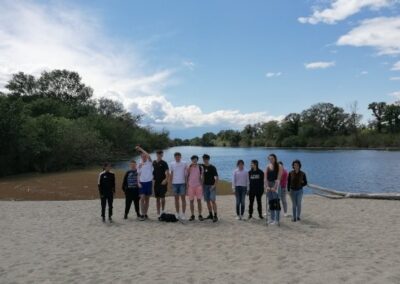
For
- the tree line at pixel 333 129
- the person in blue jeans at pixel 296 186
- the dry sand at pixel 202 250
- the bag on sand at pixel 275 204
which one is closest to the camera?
the dry sand at pixel 202 250

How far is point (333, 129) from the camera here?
147 m

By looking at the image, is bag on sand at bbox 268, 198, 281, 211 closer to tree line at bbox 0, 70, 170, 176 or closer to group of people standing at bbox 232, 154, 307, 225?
group of people standing at bbox 232, 154, 307, 225

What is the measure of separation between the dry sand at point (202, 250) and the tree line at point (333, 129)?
4596 inches

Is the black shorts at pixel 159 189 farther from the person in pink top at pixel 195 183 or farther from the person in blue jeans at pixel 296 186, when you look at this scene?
the person in blue jeans at pixel 296 186

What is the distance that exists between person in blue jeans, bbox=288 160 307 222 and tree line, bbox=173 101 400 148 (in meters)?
115

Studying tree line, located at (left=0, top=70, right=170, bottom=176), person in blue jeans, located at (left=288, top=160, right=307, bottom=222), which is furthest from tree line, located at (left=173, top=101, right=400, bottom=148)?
person in blue jeans, located at (left=288, top=160, right=307, bottom=222)

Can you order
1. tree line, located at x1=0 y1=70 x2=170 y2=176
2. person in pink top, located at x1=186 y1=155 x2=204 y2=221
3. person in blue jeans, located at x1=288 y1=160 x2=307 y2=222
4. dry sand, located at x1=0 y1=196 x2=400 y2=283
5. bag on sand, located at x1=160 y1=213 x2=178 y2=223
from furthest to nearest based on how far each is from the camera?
tree line, located at x1=0 y1=70 x2=170 y2=176 < person in pink top, located at x1=186 y1=155 x2=204 y2=221 < person in blue jeans, located at x1=288 y1=160 x2=307 y2=222 < bag on sand, located at x1=160 y1=213 x2=178 y2=223 < dry sand, located at x1=0 y1=196 x2=400 y2=283

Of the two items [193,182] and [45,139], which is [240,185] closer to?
[193,182]

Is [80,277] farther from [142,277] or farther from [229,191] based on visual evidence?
[229,191]

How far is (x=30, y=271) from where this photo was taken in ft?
25.7

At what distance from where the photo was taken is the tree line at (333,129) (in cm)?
12731

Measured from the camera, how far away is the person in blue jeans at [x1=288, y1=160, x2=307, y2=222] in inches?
512

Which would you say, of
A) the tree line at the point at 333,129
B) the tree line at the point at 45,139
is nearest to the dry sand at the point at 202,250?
the tree line at the point at 45,139

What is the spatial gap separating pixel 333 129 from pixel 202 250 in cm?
14469
